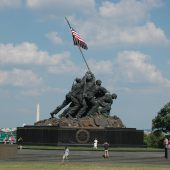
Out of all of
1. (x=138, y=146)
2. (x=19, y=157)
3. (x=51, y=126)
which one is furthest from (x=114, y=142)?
(x=19, y=157)

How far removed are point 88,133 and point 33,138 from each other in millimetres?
5053

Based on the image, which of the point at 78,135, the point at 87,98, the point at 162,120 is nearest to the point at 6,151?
the point at 78,135

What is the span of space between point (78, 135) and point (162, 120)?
124 ft

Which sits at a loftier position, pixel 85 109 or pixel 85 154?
pixel 85 109

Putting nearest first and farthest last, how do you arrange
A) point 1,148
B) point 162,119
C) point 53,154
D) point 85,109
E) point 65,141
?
1. point 1,148
2. point 53,154
3. point 65,141
4. point 85,109
5. point 162,119

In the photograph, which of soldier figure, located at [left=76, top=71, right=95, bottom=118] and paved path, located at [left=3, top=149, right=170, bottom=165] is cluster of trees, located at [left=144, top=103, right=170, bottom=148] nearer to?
soldier figure, located at [left=76, top=71, right=95, bottom=118]

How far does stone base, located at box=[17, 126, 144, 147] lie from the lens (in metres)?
47.2

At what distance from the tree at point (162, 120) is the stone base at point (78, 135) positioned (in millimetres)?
33660

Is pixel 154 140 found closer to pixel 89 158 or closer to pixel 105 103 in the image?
pixel 105 103

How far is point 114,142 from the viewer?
48.6 metres

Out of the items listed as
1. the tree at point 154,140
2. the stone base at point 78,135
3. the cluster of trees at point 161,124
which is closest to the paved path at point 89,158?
the stone base at point 78,135

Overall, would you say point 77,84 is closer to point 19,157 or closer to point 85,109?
point 85,109

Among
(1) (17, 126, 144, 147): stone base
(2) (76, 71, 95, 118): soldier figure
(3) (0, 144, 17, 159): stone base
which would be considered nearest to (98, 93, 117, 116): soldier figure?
(2) (76, 71, 95, 118): soldier figure

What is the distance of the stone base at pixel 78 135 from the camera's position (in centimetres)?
4719
